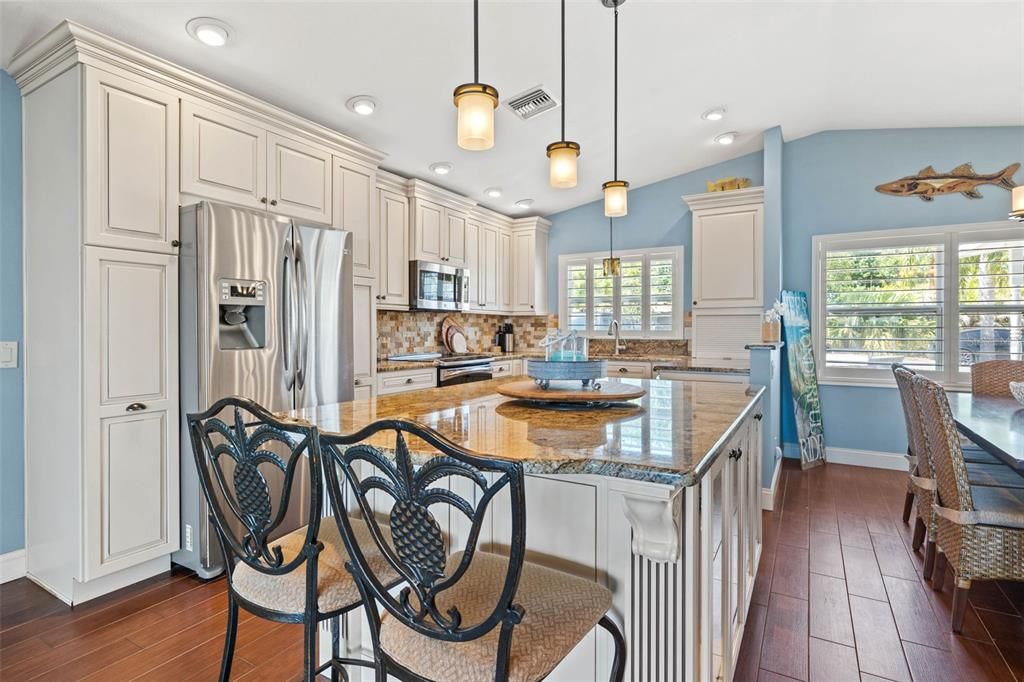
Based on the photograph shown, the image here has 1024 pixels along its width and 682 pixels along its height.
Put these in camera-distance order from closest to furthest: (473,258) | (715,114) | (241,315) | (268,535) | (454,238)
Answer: (268,535) < (241,315) < (715,114) < (454,238) < (473,258)

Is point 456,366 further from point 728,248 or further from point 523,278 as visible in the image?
point 728,248

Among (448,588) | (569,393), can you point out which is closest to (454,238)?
(569,393)

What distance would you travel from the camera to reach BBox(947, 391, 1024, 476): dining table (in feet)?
5.80

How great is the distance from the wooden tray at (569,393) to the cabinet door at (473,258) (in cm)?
311

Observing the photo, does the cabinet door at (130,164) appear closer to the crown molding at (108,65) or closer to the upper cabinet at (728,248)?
the crown molding at (108,65)

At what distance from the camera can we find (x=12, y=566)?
2.43 m

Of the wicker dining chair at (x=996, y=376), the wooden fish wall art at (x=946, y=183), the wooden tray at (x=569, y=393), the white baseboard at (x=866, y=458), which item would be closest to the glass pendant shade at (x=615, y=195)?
the wooden tray at (x=569, y=393)

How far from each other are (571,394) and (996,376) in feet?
11.0

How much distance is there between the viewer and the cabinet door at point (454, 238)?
4.61 m

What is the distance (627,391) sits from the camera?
183cm

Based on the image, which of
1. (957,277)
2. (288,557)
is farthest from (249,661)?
(957,277)

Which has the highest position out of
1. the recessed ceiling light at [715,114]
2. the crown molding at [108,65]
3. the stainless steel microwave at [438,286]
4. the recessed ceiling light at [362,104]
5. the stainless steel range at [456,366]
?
the recessed ceiling light at [715,114]

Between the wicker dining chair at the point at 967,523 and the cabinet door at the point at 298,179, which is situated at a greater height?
the cabinet door at the point at 298,179

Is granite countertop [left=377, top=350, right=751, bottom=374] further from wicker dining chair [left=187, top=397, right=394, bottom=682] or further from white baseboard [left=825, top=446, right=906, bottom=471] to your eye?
wicker dining chair [left=187, top=397, right=394, bottom=682]
